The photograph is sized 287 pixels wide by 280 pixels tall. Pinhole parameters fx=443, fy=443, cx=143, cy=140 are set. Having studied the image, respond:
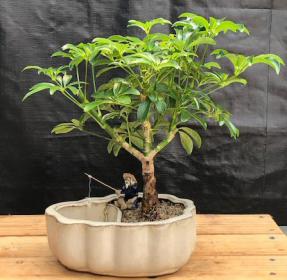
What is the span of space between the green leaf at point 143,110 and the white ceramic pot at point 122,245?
25 cm

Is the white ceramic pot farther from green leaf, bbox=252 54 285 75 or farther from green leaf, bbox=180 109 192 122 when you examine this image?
green leaf, bbox=252 54 285 75

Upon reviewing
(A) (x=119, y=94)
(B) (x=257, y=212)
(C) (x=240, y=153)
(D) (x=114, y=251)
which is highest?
(A) (x=119, y=94)

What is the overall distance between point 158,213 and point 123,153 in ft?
1.61

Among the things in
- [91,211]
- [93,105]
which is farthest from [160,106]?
[91,211]

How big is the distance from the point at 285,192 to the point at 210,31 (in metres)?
0.85

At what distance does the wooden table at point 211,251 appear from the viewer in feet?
3.49

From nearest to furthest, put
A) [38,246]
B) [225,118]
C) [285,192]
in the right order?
[225,118] < [38,246] < [285,192]

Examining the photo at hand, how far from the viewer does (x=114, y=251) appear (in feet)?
3.33

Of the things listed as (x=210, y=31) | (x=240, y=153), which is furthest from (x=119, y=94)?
(x=240, y=153)

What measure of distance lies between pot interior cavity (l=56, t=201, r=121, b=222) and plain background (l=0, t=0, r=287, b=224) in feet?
1.35

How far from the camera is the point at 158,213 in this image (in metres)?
1.11

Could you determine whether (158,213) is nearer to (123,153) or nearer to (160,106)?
(160,106)

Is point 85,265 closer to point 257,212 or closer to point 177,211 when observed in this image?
point 177,211

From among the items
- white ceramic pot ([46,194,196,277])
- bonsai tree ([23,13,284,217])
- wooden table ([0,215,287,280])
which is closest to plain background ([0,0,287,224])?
wooden table ([0,215,287,280])
